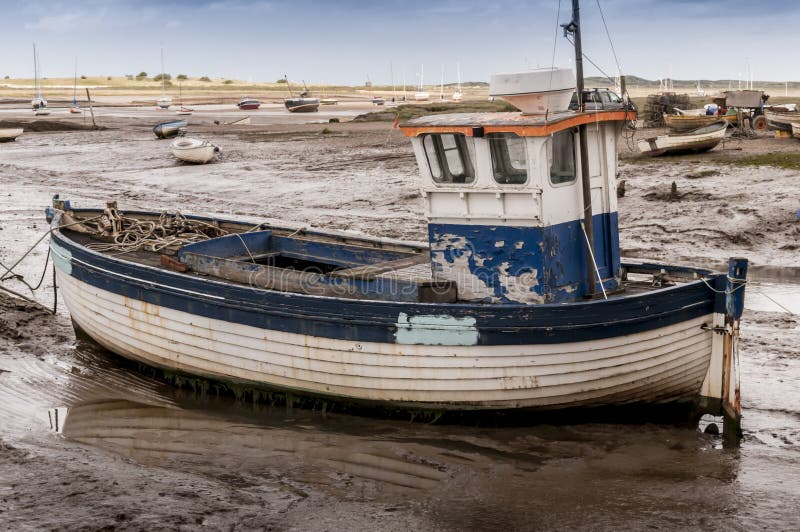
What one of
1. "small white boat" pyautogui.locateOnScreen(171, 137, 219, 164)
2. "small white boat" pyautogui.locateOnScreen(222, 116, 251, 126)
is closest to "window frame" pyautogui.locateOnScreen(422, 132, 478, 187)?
"small white boat" pyautogui.locateOnScreen(171, 137, 219, 164)

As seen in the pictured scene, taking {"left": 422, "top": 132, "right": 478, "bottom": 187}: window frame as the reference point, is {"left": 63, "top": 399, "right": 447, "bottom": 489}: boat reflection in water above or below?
below

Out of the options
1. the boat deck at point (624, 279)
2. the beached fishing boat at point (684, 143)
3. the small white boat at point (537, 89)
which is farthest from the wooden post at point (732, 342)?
the beached fishing boat at point (684, 143)

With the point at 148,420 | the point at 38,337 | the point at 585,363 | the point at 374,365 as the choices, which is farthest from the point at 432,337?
the point at 38,337

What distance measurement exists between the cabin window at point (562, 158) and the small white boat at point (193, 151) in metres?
22.3

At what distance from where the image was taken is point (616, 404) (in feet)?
30.0

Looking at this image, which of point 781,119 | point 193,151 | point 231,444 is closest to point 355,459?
point 231,444

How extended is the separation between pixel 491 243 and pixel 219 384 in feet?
11.7

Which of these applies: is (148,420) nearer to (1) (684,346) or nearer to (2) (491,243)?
(2) (491,243)

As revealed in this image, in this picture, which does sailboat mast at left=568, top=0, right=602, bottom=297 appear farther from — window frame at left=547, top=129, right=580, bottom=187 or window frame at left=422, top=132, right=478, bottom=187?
window frame at left=422, top=132, right=478, bottom=187

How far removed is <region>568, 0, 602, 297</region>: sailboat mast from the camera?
949cm

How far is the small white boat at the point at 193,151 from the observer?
3012cm

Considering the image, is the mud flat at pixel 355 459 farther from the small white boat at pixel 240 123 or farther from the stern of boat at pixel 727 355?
the small white boat at pixel 240 123

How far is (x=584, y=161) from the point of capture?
9516 mm

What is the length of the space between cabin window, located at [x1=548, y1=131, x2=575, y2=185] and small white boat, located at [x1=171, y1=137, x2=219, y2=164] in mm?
22322
